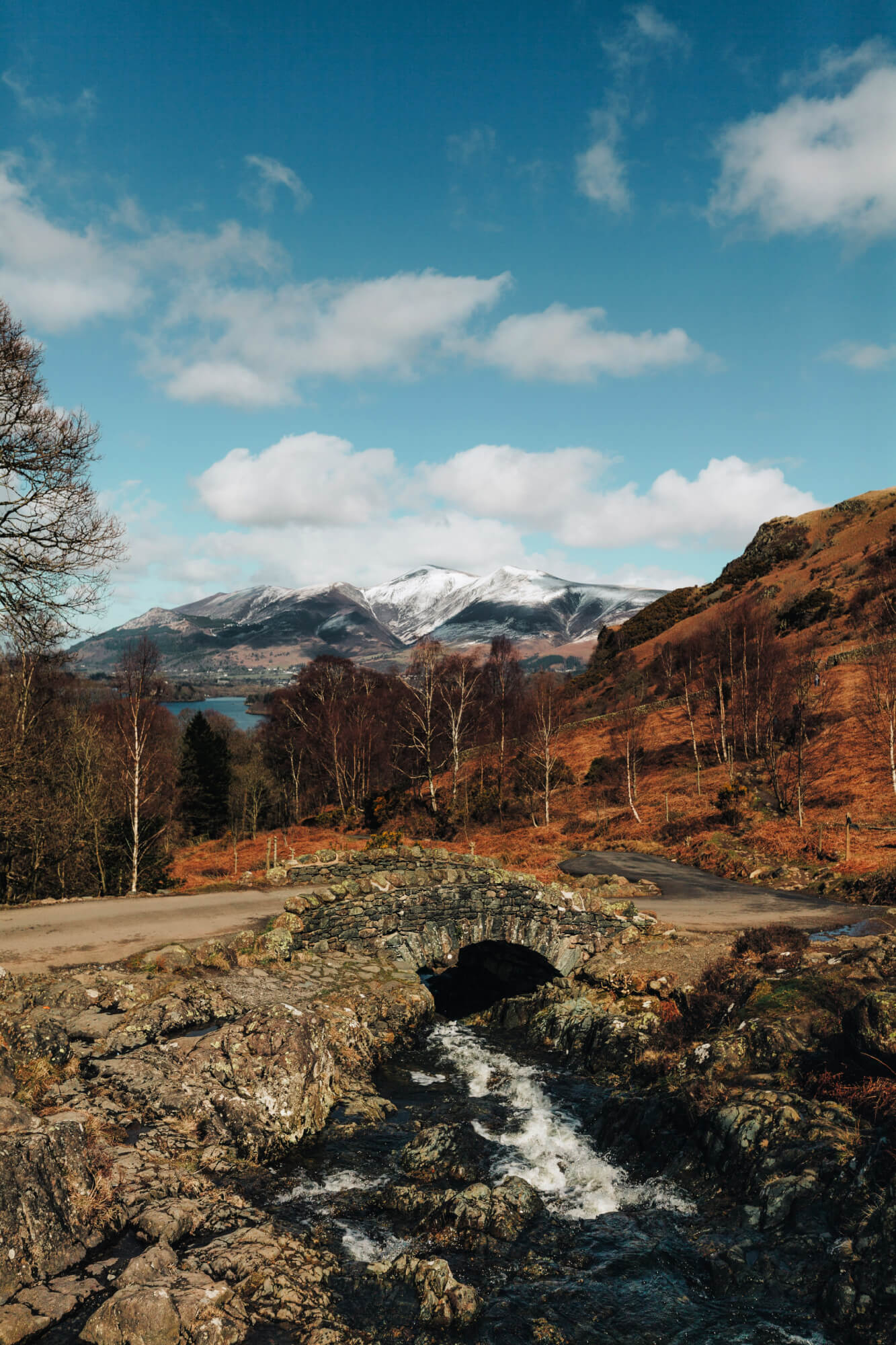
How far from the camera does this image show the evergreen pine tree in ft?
184

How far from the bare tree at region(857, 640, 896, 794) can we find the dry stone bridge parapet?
22185 mm

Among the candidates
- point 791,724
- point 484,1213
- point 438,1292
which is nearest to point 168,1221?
point 438,1292

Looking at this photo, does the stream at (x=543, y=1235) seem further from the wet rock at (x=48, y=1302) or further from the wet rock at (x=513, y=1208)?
the wet rock at (x=48, y=1302)

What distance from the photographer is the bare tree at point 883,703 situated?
34188 mm

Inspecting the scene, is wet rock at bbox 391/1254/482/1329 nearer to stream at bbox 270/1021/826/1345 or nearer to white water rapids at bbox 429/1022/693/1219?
stream at bbox 270/1021/826/1345

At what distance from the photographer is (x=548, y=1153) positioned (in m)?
11.9

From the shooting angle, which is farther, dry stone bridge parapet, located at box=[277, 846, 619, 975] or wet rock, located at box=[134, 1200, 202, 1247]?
dry stone bridge parapet, located at box=[277, 846, 619, 975]

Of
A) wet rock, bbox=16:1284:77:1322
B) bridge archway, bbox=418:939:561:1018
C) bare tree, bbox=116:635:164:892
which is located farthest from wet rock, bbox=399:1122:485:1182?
bare tree, bbox=116:635:164:892

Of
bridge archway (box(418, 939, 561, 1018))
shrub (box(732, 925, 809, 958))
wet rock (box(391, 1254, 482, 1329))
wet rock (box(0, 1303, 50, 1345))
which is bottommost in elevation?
bridge archway (box(418, 939, 561, 1018))

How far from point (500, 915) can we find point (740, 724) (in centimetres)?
3899

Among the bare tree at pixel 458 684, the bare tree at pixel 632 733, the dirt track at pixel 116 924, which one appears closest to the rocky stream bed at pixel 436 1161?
the dirt track at pixel 116 924

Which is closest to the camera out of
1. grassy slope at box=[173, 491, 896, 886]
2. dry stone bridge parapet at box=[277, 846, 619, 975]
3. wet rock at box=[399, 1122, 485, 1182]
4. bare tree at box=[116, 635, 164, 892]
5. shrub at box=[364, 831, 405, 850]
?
wet rock at box=[399, 1122, 485, 1182]

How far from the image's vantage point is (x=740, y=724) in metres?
52.0

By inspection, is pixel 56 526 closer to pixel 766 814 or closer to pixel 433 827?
pixel 433 827
